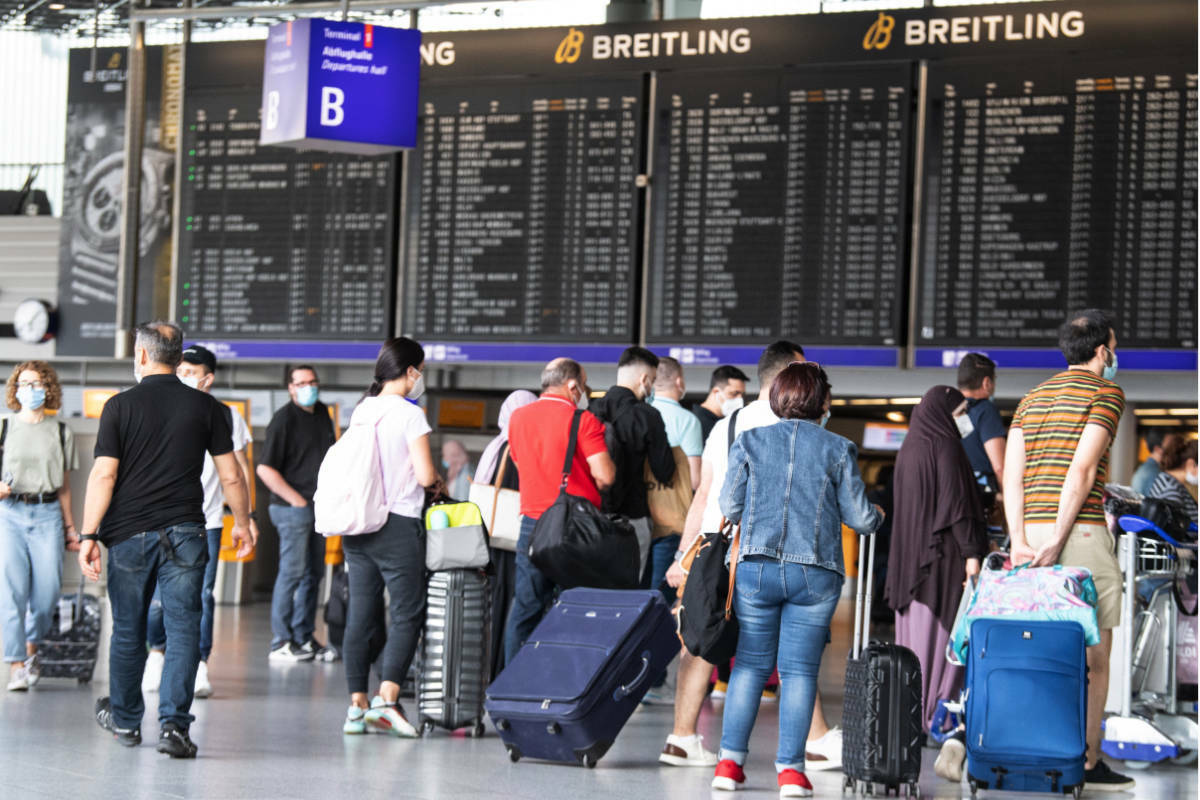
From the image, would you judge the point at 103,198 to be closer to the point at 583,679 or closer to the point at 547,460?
the point at 547,460

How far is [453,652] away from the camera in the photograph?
6215mm

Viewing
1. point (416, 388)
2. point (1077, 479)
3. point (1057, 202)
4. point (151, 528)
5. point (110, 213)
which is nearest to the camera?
point (1077, 479)

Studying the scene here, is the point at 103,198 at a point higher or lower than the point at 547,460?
higher

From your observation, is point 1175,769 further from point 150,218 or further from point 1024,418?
point 150,218

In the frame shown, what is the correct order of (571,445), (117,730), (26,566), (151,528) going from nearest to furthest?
(151,528), (117,730), (571,445), (26,566)

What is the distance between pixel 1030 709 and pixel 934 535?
4.01ft

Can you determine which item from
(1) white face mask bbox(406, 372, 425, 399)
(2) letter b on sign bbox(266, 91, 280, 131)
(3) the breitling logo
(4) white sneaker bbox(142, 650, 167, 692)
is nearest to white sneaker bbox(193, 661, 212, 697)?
(4) white sneaker bbox(142, 650, 167, 692)

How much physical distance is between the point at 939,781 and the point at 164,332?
3157mm

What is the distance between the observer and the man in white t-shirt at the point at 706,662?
5.71 metres

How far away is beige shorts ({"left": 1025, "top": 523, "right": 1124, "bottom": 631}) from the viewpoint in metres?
5.52

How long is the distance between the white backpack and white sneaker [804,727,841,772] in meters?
1.79

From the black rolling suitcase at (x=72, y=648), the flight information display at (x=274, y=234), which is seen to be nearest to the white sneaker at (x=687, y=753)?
the black rolling suitcase at (x=72, y=648)

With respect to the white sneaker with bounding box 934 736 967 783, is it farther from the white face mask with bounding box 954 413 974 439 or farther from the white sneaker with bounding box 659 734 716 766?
the white face mask with bounding box 954 413 974 439

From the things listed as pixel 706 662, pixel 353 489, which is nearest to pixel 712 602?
pixel 706 662
